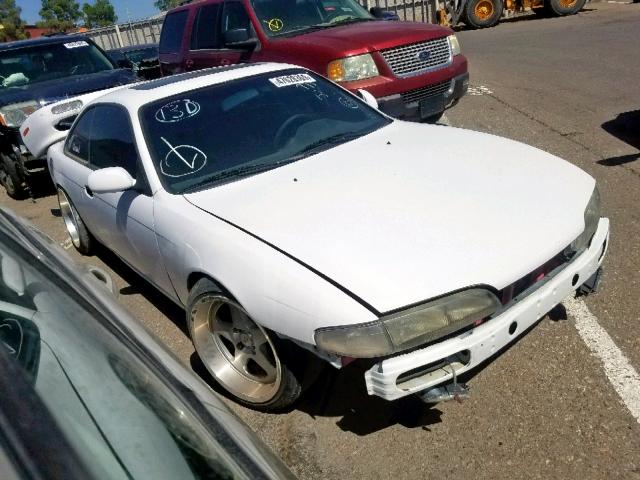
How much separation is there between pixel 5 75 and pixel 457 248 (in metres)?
6.97

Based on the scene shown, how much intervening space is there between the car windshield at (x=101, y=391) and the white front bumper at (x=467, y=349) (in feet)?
3.06

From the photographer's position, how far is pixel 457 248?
7.46 feet

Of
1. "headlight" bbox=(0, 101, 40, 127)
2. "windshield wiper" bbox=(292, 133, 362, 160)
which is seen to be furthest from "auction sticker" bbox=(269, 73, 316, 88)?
"headlight" bbox=(0, 101, 40, 127)

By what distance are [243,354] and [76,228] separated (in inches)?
108

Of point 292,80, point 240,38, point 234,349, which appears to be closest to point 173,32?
point 240,38

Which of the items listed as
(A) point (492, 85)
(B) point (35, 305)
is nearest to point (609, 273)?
(B) point (35, 305)

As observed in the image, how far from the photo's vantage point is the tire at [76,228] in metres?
4.59

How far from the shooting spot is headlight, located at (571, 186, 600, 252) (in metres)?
2.60

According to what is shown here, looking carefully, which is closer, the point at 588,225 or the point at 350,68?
the point at 588,225

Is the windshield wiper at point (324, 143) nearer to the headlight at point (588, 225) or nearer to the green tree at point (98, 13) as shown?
the headlight at point (588, 225)

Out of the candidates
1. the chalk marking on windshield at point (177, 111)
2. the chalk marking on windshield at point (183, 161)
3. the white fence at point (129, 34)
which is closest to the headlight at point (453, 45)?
the chalk marking on windshield at point (177, 111)

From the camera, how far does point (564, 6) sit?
53.9 feet

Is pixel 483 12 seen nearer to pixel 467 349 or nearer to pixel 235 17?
pixel 235 17

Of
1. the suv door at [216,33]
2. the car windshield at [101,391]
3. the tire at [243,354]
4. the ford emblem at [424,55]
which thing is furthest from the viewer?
the suv door at [216,33]
